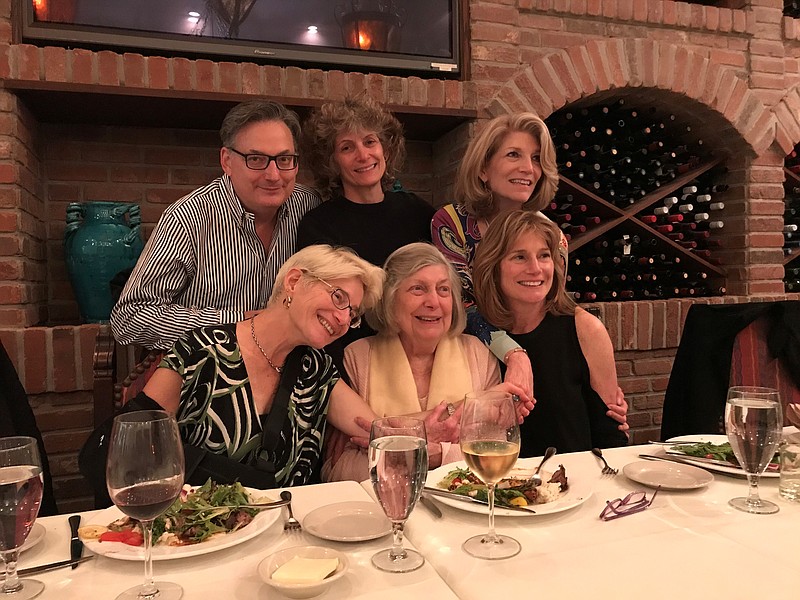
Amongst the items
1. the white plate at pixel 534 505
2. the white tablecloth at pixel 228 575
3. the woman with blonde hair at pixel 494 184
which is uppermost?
the woman with blonde hair at pixel 494 184

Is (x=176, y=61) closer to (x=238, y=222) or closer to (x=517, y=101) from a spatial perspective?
(x=238, y=222)

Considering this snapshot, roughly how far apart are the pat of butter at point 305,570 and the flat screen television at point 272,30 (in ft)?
7.78

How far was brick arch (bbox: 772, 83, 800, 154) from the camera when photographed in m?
3.52

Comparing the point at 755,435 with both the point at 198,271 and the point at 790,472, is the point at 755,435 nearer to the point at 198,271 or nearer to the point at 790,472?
the point at 790,472

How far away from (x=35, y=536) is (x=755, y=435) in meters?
1.15

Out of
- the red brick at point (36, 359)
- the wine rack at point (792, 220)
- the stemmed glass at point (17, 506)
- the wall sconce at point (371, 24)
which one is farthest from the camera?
the wine rack at point (792, 220)

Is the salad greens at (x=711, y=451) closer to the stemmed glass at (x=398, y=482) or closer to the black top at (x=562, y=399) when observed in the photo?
the black top at (x=562, y=399)

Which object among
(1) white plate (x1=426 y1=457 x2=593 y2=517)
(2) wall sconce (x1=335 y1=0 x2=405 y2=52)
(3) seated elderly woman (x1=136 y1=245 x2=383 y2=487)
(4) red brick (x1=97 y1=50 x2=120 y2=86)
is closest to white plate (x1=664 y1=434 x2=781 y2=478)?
(1) white plate (x1=426 y1=457 x2=593 y2=517)

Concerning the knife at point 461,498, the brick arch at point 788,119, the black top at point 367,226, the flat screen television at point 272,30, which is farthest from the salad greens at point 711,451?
the brick arch at point 788,119

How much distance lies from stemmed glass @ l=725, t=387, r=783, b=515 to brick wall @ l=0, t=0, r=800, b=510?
2080 mm

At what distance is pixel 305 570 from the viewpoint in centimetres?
81

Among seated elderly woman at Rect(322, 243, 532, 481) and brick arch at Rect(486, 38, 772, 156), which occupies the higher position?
brick arch at Rect(486, 38, 772, 156)

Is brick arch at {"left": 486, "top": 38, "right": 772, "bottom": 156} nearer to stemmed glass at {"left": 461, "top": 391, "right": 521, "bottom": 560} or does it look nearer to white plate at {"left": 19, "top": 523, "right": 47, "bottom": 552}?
stemmed glass at {"left": 461, "top": 391, "right": 521, "bottom": 560}

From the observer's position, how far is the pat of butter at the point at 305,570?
79 cm
